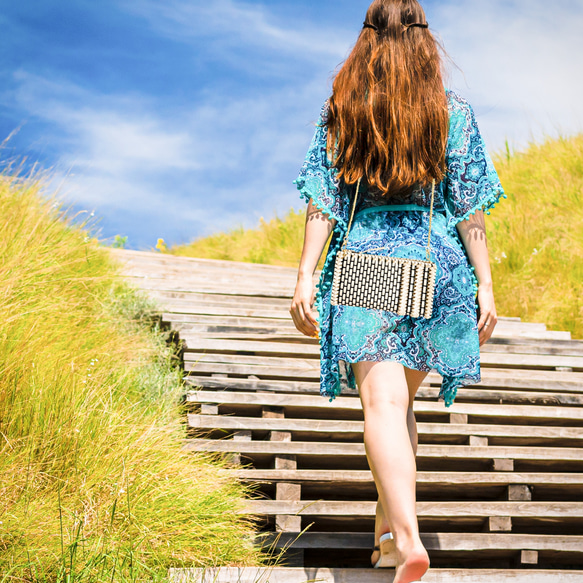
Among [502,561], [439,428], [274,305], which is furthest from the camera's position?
[274,305]

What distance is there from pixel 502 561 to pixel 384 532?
124 centimetres

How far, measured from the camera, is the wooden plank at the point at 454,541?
3062 millimetres

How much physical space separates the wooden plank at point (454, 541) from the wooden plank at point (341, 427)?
1.98 feet

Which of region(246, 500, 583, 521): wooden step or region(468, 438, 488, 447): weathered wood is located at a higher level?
region(468, 438, 488, 447): weathered wood

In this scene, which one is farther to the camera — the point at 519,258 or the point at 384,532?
the point at 519,258

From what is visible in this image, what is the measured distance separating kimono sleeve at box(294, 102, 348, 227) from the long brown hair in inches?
1.8

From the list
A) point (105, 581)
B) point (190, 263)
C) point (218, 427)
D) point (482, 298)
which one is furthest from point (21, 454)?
point (190, 263)

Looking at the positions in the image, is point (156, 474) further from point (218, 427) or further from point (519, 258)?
point (519, 258)

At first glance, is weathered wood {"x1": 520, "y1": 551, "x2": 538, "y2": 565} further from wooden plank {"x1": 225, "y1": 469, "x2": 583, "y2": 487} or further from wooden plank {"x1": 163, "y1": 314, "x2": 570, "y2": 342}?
wooden plank {"x1": 163, "y1": 314, "x2": 570, "y2": 342}

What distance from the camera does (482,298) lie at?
2.46 m

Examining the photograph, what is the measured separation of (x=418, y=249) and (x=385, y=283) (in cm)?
18

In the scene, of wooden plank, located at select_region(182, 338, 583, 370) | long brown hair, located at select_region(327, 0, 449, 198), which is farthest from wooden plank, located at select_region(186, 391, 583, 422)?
long brown hair, located at select_region(327, 0, 449, 198)

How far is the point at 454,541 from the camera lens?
3109mm

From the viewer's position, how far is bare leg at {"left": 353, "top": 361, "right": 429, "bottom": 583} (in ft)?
6.94
